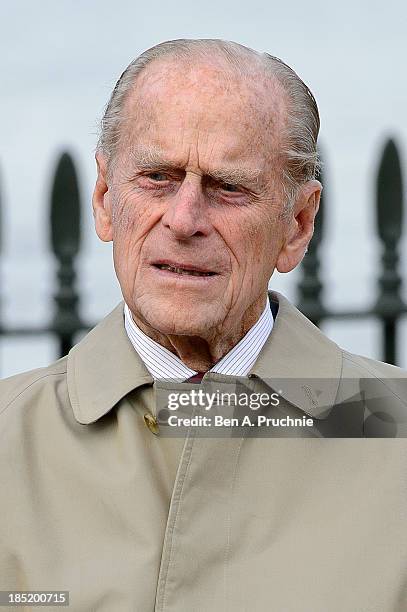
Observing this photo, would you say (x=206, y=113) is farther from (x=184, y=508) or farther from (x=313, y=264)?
(x=313, y=264)

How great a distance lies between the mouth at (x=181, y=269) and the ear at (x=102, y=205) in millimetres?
281

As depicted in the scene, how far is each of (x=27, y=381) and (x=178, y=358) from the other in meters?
0.39

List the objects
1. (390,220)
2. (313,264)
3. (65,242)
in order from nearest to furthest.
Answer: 1. (65,242)
2. (313,264)
3. (390,220)

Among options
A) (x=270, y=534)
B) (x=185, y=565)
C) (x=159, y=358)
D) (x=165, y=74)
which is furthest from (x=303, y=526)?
(x=165, y=74)

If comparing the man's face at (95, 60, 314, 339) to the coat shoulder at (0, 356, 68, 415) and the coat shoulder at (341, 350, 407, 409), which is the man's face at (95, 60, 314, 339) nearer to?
the coat shoulder at (0, 356, 68, 415)

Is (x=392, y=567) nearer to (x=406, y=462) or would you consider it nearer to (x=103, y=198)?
(x=406, y=462)

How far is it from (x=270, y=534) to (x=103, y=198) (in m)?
0.97

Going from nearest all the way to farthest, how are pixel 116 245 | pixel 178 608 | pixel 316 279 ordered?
pixel 178 608 < pixel 116 245 < pixel 316 279

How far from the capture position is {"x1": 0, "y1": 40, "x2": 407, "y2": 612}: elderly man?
3.30 meters

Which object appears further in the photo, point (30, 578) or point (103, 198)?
point (103, 198)

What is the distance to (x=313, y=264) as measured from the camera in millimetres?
8172

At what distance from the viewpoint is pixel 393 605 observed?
330cm

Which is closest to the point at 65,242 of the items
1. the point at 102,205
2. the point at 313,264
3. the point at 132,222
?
the point at 313,264

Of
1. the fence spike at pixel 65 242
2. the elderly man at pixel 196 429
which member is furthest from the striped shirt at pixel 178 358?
the fence spike at pixel 65 242
